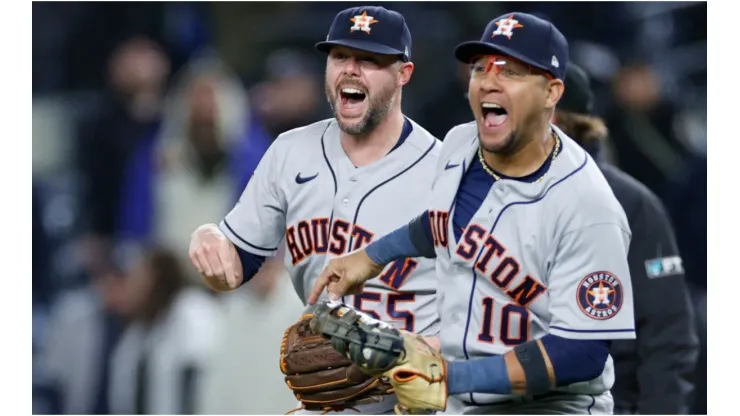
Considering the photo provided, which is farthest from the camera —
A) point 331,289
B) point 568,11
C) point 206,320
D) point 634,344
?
point 568,11

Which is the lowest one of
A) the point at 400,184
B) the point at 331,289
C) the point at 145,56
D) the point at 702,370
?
the point at 702,370

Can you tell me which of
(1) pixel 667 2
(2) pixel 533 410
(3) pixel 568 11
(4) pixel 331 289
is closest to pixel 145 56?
(3) pixel 568 11

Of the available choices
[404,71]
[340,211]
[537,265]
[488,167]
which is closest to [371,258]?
[340,211]

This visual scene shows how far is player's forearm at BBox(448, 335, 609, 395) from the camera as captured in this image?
3057 mm

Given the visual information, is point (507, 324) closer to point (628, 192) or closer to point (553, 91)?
point (553, 91)

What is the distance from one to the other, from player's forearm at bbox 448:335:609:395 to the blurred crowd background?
3.33 metres

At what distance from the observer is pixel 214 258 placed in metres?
3.76

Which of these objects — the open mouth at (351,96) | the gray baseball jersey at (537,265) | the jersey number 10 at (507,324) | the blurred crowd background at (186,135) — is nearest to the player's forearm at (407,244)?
the gray baseball jersey at (537,265)

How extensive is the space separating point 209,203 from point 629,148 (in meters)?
2.37

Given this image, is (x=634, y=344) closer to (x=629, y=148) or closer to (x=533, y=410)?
(x=533, y=410)

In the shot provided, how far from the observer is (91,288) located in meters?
7.14

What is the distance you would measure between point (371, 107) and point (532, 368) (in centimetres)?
111

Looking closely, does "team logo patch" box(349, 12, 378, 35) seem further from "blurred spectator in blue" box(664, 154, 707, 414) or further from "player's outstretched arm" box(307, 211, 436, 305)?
"blurred spectator in blue" box(664, 154, 707, 414)

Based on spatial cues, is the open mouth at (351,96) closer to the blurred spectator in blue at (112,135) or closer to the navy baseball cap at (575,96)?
the navy baseball cap at (575,96)
